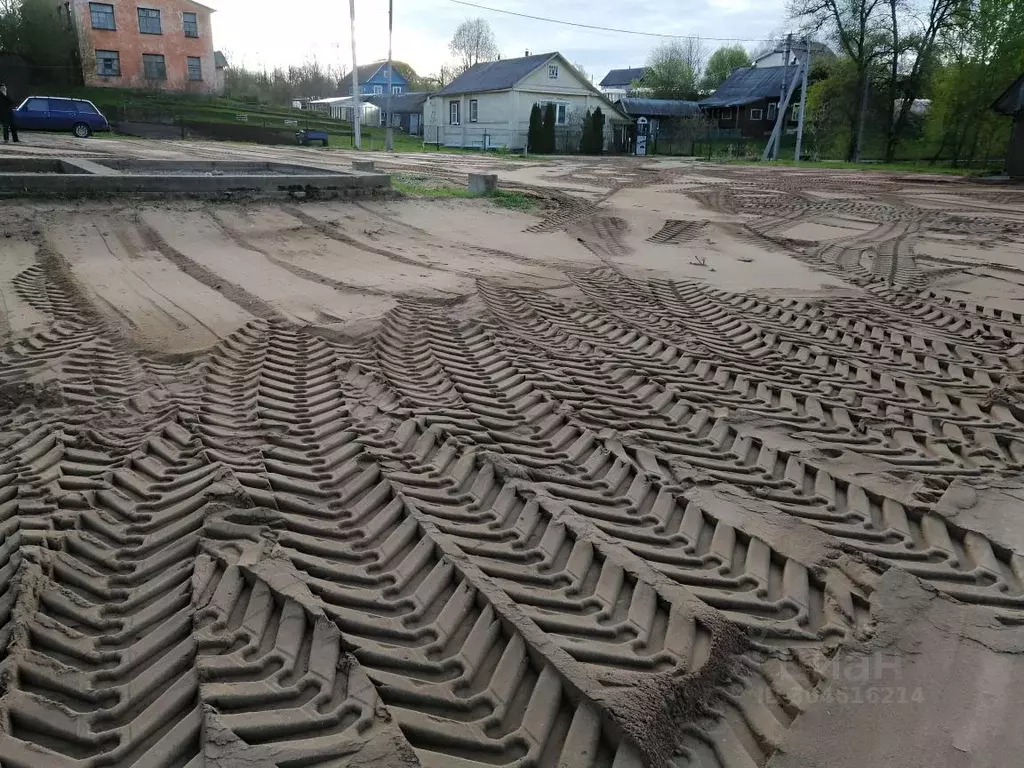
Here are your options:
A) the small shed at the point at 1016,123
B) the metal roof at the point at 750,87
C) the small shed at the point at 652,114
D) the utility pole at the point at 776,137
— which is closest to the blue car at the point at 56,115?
the small shed at the point at 652,114

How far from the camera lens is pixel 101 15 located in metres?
47.3

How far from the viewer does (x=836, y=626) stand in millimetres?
2900

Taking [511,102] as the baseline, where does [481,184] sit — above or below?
below

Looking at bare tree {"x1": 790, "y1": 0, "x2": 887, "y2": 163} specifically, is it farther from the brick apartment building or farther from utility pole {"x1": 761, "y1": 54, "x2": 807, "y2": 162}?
the brick apartment building

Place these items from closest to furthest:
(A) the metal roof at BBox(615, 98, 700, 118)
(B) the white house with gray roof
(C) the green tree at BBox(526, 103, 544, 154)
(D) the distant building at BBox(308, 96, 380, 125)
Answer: (C) the green tree at BBox(526, 103, 544, 154)
(B) the white house with gray roof
(A) the metal roof at BBox(615, 98, 700, 118)
(D) the distant building at BBox(308, 96, 380, 125)

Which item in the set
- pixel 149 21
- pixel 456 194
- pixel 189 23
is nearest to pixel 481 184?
pixel 456 194

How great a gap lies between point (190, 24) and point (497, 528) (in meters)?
57.8

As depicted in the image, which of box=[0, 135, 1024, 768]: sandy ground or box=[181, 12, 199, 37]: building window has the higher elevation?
box=[181, 12, 199, 37]: building window

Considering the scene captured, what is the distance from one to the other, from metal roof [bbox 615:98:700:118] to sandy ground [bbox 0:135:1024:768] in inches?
1867

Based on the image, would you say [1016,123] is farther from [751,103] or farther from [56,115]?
[56,115]

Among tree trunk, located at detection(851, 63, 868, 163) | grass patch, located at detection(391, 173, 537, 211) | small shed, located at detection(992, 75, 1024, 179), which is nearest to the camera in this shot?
grass patch, located at detection(391, 173, 537, 211)

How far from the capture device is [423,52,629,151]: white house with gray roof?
145 feet

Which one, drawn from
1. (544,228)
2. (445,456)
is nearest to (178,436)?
(445,456)

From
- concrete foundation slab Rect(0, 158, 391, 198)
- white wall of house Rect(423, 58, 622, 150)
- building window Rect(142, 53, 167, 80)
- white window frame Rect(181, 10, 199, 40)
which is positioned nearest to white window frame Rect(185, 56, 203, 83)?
white window frame Rect(181, 10, 199, 40)
